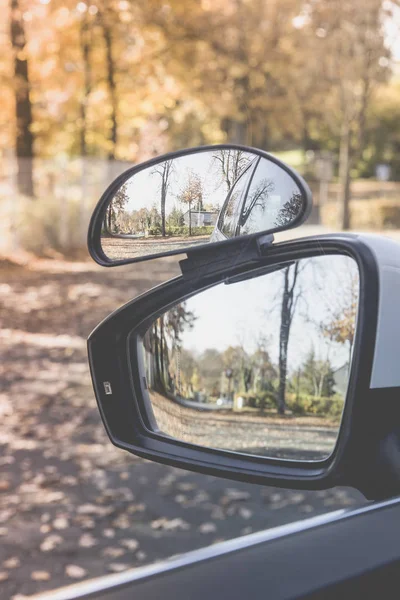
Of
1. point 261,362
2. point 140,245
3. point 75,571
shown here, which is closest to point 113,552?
point 75,571

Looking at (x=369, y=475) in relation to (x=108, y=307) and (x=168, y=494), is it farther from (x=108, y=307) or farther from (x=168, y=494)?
(x=108, y=307)

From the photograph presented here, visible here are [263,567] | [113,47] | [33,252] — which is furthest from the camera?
[113,47]

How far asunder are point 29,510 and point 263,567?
3520 millimetres

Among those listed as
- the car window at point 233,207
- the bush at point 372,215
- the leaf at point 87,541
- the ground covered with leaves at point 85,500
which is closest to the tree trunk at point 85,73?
the bush at point 372,215

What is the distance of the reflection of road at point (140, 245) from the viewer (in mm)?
Answer: 1523

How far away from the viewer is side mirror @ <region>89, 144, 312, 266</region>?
1499mm

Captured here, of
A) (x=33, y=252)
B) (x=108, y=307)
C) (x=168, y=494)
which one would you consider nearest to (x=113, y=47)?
(x=33, y=252)

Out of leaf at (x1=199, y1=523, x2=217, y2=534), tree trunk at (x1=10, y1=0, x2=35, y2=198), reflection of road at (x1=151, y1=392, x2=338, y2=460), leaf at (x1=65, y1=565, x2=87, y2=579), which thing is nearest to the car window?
reflection of road at (x1=151, y1=392, x2=338, y2=460)

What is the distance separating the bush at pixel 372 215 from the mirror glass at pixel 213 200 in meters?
30.4

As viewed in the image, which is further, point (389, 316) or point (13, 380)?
point (13, 380)

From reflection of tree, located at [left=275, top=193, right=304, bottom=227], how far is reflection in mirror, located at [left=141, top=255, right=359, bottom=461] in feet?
0.43

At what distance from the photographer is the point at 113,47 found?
69.7ft

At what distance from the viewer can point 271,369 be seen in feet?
5.96

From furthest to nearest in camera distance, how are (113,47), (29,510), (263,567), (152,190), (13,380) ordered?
(113,47)
(13,380)
(29,510)
(152,190)
(263,567)
